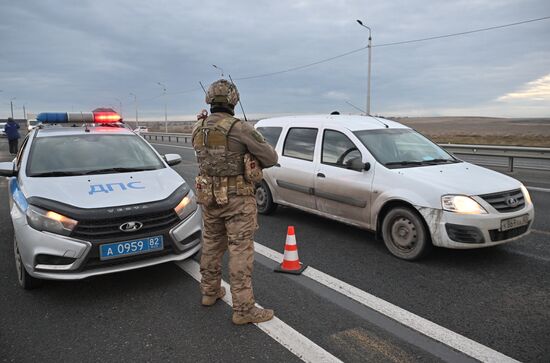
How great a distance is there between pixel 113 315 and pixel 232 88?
7.20ft

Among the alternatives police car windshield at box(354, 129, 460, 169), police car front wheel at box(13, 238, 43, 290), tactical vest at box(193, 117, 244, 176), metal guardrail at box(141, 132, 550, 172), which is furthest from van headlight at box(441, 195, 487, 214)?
metal guardrail at box(141, 132, 550, 172)

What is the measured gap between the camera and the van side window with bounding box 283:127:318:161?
6.25m

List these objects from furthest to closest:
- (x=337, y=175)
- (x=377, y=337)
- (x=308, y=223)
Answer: (x=308, y=223)
(x=337, y=175)
(x=377, y=337)

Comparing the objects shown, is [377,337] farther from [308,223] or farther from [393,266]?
[308,223]

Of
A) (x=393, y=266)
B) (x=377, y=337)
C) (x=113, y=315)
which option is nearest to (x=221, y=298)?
(x=113, y=315)

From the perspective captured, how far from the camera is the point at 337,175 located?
5.59 meters

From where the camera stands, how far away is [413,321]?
332 centimetres

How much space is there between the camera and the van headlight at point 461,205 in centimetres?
432

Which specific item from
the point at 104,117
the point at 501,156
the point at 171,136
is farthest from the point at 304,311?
the point at 171,136

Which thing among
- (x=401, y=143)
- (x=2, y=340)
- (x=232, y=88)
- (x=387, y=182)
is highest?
(x=232, y=88)

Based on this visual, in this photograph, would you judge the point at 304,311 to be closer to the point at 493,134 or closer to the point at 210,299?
the point at 210,299

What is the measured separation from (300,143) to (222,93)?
3.24 metres

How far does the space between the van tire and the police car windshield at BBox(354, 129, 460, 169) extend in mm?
2062

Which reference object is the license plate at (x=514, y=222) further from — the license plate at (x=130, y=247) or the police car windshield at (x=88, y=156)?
the police car windshield at (x=88, y=156)
